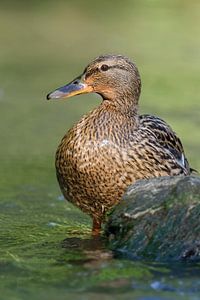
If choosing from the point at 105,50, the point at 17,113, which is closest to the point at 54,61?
the point at 105,50

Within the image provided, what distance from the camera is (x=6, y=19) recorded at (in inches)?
808

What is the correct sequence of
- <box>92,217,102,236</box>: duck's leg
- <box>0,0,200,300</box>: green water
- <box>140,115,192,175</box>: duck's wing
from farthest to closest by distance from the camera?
<box>140,115,192,175</box>: duck's wing < <box>92,217,102,236</box>: duck's leg < <box>0,0,200,300</box>: green water

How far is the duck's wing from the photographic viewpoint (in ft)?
23.1

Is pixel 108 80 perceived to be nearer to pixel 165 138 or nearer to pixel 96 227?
pixel 165 138

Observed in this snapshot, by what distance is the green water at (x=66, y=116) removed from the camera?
5641 mm

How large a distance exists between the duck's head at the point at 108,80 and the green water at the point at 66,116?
0.96 metres

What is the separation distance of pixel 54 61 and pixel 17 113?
418cm

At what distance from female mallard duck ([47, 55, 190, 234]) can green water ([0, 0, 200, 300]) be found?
0.35m

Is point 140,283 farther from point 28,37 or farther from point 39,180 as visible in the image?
point 28,37

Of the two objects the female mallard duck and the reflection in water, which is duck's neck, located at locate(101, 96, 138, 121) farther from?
the reflection in water

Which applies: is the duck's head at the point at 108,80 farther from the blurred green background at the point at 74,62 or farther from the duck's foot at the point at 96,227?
the blurred green background at the point at 74,62

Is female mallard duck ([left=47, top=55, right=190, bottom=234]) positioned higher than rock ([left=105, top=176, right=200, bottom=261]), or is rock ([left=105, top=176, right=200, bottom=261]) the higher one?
female mallard duck ([left=47, top=55, right=190, bottom=234])

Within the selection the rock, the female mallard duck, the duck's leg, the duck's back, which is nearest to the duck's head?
the female mallard duck

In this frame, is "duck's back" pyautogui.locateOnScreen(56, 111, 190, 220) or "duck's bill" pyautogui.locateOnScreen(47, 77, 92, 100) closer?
"duck's back" pyautogui.locateOnScreen(56, 111, 190, 220)
